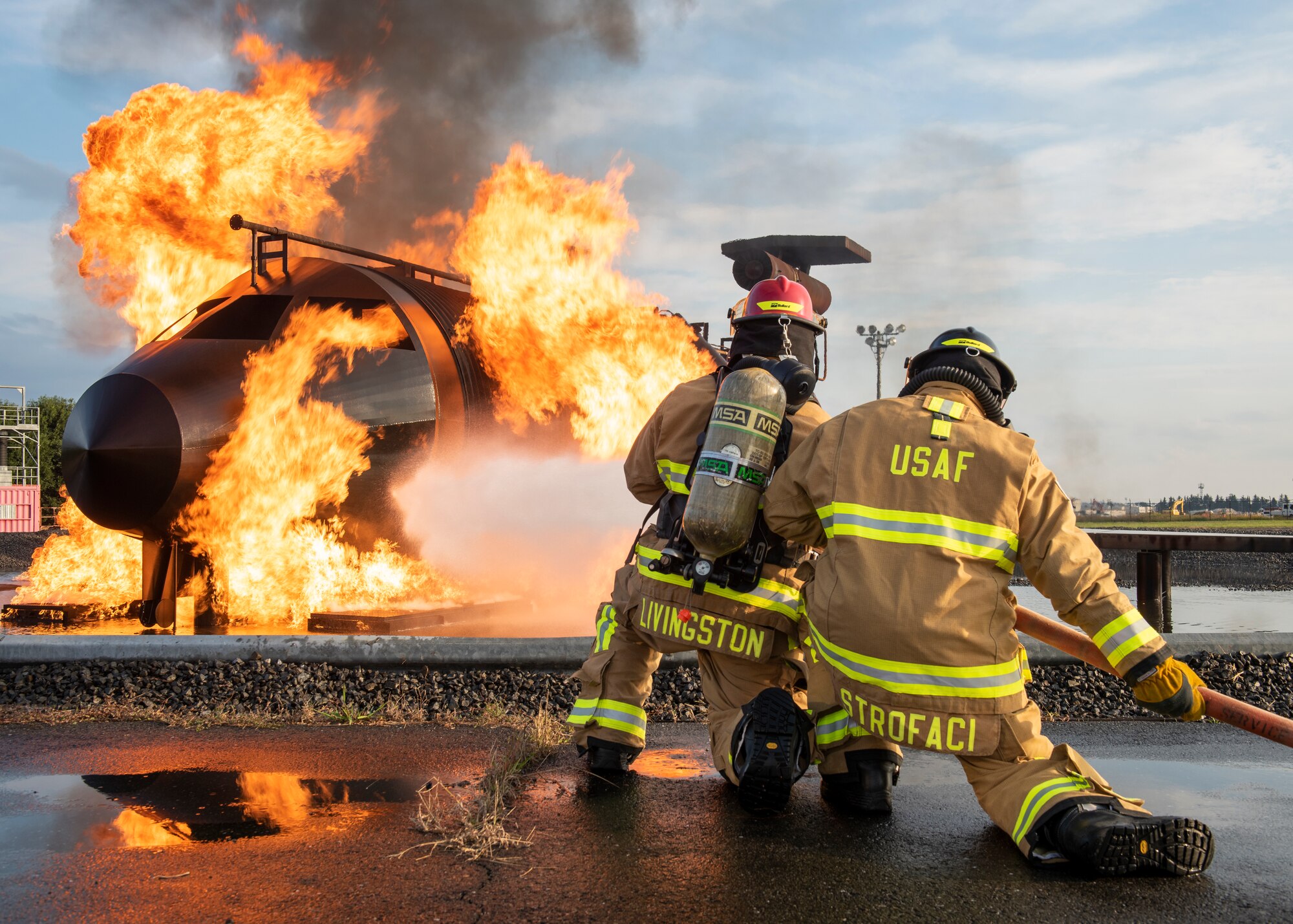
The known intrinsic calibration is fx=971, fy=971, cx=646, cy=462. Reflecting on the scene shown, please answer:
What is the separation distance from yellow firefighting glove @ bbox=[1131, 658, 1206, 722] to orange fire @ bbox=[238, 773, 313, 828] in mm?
2903

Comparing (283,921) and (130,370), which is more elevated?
(130,370)

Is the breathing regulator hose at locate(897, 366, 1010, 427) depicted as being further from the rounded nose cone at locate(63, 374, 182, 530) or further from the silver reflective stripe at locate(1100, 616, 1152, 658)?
the rounded nose cone at locate(63, 374, 182, 530)

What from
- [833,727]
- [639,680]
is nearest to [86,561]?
[639,680]

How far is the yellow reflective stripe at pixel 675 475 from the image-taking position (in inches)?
165

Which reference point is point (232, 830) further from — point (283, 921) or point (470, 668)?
point (470, 668)

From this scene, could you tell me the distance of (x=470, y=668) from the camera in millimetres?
5711

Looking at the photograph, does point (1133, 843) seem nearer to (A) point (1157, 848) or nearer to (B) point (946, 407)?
(A) point (1157, 848)

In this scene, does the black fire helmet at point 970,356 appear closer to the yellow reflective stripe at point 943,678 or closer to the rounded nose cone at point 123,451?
the yellow reflective stripe at point 943,678

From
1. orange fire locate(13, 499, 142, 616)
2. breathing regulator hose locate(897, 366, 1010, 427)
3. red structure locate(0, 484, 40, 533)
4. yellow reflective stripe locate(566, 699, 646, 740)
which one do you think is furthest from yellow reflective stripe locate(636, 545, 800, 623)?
red structure locate(0, 484, 40, 533)

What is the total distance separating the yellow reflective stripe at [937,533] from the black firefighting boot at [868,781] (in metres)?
0.87

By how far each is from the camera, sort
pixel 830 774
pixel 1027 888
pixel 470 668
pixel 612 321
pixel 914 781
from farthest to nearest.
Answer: pixel 612 321, pixel 470 668, pixel 914 781, pixel 830 774, pixel 1027 888

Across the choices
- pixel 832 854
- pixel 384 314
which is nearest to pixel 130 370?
pixel 384 314

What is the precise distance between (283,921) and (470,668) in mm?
3140

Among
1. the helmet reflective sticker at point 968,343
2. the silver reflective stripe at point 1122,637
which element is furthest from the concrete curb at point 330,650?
the silver reflective stripe at point 1122,637
